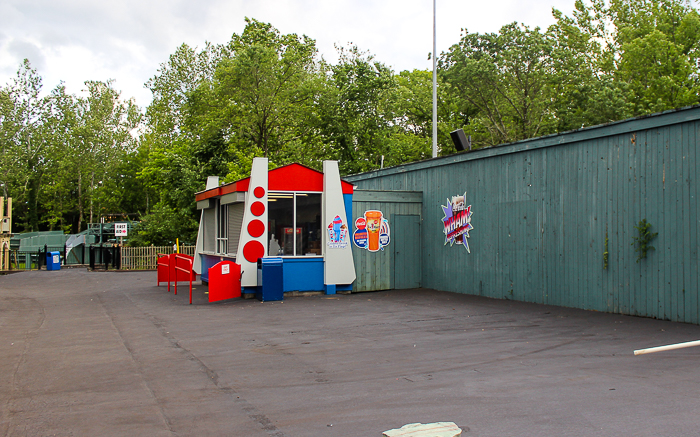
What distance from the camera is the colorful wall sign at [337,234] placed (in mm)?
15766

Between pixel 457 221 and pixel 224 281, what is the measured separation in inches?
264

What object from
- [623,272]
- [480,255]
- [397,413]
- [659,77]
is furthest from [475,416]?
[659,77]

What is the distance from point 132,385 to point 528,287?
9867 millimetres

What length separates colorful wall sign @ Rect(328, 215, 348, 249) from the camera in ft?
51.7

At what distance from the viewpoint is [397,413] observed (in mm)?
5215

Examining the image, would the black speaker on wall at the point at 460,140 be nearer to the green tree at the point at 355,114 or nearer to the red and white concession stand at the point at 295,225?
the red and white concession stand at the point at 295,225

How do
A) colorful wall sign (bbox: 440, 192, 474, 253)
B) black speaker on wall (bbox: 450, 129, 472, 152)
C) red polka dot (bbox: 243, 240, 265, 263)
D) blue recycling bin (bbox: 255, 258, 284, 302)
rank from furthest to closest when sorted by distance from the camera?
black speaker on wall (bbox: 450, 129, 472, 152)
colorful wall sign (bbox: 440, 192, 474, 253)
red polka dot (bbox: 243, 240, 265, 263)
blue recycling bin (bbox: 255, 258, 284, 302)

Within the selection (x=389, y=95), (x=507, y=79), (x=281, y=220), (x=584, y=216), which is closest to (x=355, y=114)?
(x=389, y=95)

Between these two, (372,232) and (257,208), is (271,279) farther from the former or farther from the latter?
(372,232)

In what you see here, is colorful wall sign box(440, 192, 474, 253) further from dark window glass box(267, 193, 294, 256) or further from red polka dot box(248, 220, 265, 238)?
red polka dot box(248, 220, 265, 238)

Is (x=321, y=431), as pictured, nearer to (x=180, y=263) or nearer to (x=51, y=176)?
(x=180, y=263)

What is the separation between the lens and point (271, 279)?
14477 millimetres

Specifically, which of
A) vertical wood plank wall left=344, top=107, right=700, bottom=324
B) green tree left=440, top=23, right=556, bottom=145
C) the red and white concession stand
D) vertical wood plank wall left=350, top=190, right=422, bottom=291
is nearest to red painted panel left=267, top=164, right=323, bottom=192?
the red and white concession stand

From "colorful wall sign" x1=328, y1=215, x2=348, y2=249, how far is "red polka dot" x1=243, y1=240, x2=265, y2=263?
6.47ft
